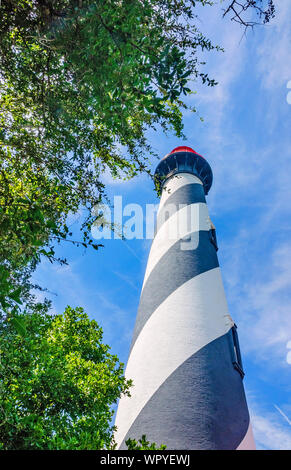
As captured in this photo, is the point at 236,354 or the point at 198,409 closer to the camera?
the point at 198,409

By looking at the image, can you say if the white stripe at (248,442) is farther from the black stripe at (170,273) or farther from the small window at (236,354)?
the black stripe at (170,273)

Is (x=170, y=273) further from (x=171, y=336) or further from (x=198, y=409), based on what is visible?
(x=198, y=409)

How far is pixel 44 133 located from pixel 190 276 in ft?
18.4

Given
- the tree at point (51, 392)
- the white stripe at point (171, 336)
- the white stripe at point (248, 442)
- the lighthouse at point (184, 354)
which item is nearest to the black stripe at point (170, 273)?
the lighthouse at point (184, 354)

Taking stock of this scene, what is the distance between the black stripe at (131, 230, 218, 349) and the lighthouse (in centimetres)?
3

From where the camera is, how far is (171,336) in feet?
24.0

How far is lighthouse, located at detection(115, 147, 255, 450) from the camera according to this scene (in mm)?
5949

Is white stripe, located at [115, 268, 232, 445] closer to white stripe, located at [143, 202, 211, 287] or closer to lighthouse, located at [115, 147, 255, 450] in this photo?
lighthouse, located at [115, 147, 255, 450]

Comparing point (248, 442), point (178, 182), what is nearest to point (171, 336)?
point (248, 442)

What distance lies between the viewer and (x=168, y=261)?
29.7 feet

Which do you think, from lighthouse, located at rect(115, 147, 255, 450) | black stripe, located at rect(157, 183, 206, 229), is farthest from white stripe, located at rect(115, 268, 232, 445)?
black stripe, located at rect(157, 183, 206, 229)

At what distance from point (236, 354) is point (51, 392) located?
4.94 meters

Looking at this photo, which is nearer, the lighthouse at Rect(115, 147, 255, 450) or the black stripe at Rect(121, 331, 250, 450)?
the black stripe at Rect(121, 331, 250, 450)

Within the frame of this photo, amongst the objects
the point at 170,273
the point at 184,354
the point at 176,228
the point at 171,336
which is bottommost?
the point at 184,354
